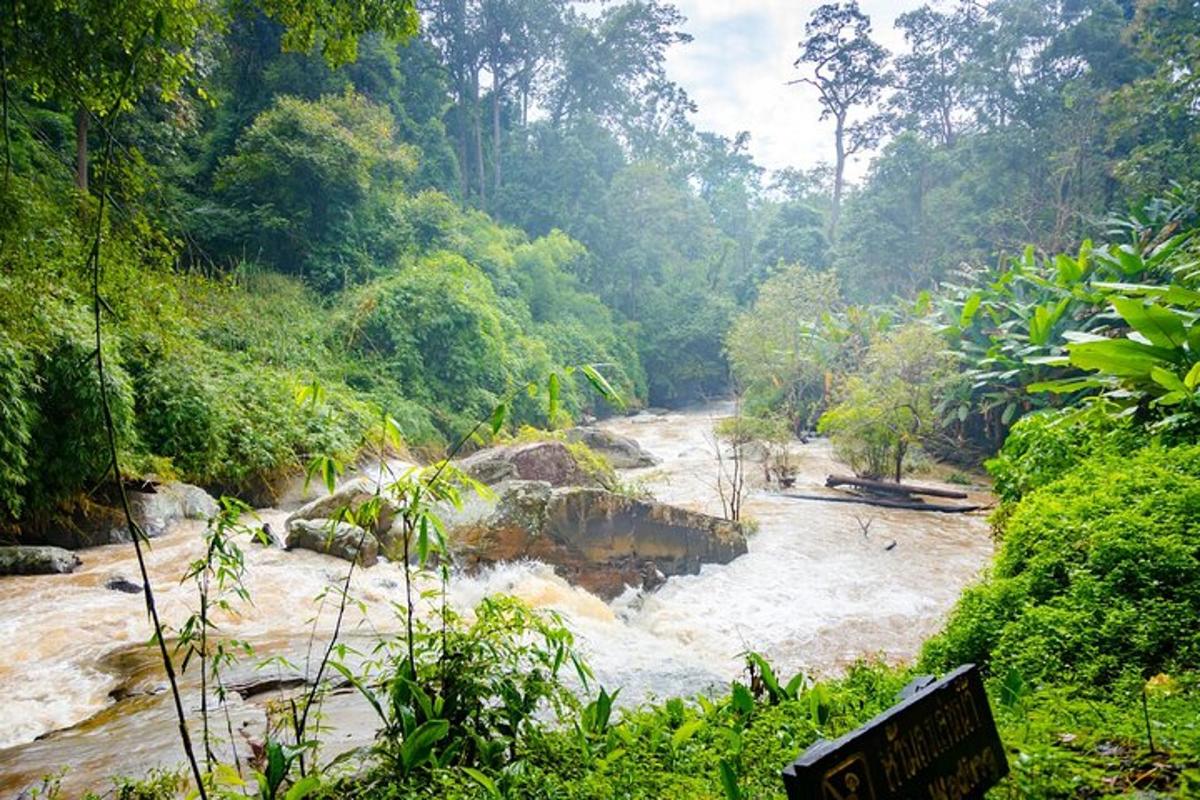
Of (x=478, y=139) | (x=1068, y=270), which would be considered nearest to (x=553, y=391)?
(x=1068, y=270)

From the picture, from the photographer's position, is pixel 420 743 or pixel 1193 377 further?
pixel 1193 377

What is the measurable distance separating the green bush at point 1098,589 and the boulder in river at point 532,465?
7140 mm

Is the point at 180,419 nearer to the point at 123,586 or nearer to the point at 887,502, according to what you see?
the point at 123,586

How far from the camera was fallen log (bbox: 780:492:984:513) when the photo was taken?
33.5 ft

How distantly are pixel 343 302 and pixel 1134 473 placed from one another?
15.6m

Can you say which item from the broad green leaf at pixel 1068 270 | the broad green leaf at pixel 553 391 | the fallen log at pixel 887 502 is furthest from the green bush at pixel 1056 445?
the fallen log at pixel 887 502

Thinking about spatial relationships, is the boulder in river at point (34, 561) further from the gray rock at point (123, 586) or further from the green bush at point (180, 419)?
the green bush at point (180, 419)

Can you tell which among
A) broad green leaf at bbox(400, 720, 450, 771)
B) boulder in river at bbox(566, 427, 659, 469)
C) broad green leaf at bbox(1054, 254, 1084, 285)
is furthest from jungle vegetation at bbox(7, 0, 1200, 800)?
boulder in river at bbox(566, 427, 659, 469)

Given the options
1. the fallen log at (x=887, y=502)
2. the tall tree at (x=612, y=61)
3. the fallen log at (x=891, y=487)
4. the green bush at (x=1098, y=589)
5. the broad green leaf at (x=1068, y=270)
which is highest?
the tall tree at (x=612, y=61)

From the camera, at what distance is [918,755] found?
1373 mm

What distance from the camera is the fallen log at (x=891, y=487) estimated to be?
10.8 meters

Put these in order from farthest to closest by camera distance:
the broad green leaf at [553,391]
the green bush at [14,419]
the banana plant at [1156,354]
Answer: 1. the green bush at [14,419]
2. the banana plant at [1156,354]
3. the broad green leaf at [553,391]

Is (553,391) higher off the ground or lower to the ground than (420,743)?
higher

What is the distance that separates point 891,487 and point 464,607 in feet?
26.7
